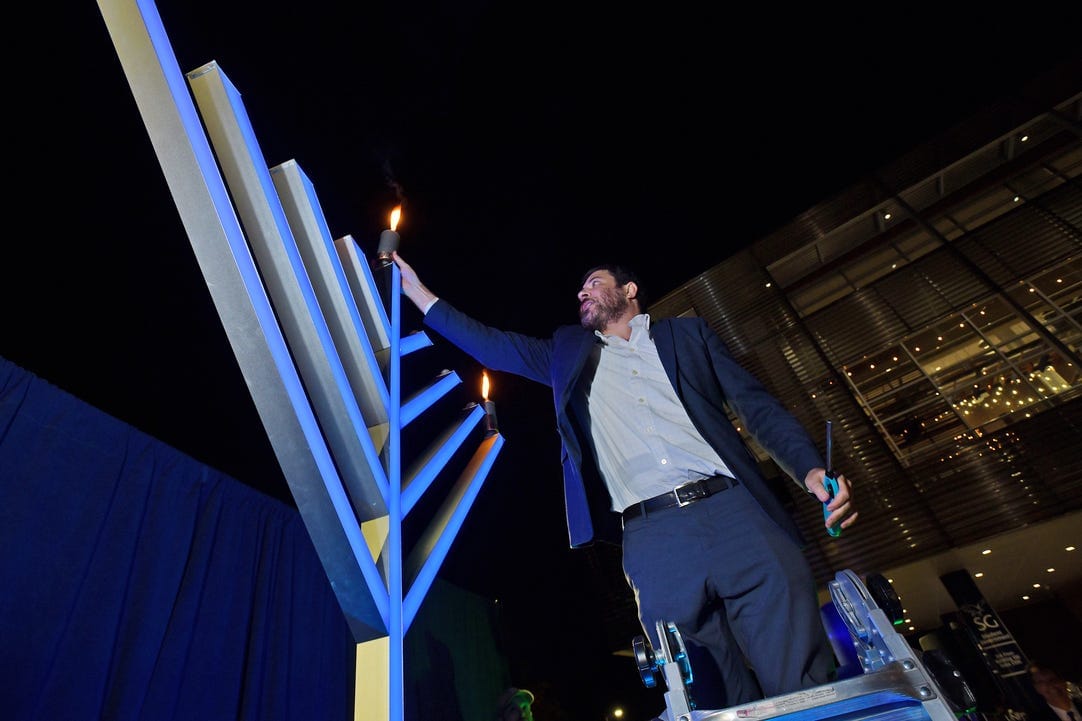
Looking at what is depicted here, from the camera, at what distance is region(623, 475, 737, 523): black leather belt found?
1296 millimetres

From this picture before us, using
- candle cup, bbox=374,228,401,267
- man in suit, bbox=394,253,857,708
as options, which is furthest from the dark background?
man in suit, bbox=394,253,857,708

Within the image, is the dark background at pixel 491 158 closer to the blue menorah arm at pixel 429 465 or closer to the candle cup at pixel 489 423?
the candle cup at pixel 489 423

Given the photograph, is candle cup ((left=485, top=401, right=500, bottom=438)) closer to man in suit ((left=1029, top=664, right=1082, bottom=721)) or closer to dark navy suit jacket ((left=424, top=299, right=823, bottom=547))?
dark navy suit jacket ((left=424, top=299, right=823, bottom=547))

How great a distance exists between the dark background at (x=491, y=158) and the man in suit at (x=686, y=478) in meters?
1.01

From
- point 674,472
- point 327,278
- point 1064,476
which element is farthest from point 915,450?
point 327,278

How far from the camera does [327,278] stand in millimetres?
1152

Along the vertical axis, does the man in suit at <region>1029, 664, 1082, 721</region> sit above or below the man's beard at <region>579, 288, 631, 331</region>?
below

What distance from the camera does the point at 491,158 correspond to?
10.0 ft

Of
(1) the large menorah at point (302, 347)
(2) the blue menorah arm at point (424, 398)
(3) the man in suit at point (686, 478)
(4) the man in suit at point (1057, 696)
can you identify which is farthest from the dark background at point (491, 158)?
(4) the man in suit at point (1057, 696)

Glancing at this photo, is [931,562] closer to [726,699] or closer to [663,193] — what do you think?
[663,193]

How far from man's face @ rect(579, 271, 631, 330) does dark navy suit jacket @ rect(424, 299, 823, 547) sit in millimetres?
109

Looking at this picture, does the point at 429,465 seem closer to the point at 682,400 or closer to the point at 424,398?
the point at 424,398

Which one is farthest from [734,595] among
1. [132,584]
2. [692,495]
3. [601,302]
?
[132,584]

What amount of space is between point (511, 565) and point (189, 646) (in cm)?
302
